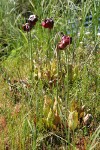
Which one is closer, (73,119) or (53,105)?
(73,119)

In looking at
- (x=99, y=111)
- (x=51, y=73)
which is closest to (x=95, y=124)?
(x=99, y=111)

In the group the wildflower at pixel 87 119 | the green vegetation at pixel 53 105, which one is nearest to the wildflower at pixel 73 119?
the green vegetation at pixel 53 105

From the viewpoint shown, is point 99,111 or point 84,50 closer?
point 99,111

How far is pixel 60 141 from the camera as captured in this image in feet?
7.22

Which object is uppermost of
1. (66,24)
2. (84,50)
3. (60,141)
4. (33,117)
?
(66,24)

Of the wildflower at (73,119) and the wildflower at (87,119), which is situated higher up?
the wildflower at (73,119)

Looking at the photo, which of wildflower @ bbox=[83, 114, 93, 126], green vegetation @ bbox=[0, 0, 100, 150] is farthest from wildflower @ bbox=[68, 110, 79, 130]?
wildflower @ bbox=[83, 114, 93, 126]

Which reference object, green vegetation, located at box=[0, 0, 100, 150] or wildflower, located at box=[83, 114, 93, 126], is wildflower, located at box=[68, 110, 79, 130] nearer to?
green vegetation, located at box=[0, 0, 100, 150]

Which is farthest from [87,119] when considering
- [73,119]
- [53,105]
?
[53,105]

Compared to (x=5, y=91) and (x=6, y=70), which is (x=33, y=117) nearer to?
(x=5, y=91)

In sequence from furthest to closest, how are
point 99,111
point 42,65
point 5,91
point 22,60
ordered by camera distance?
point 22,60 → point 42,65 → point 5,91 → point 99,111

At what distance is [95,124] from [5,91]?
35.8 inches

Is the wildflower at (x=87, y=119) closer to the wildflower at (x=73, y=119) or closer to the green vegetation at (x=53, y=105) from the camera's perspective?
the green vegetation at (x=53, y=105)

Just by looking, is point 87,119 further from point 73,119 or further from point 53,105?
point 53,105
